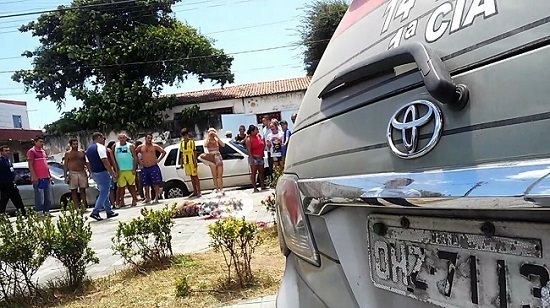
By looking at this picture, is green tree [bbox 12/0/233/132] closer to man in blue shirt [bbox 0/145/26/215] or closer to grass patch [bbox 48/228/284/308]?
man in blue shirt [bbox 0/145/26/215]

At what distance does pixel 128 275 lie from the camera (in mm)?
4777

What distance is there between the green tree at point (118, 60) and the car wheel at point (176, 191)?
1773 centimetres

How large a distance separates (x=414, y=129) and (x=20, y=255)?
4038 millimetres

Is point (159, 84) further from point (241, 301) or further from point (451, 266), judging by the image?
point (451, 266)

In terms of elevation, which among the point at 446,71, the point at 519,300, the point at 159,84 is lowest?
the point at 519,300

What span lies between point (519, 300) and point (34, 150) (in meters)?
11.1

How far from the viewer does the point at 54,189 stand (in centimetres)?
1334

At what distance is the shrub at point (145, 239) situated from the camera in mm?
4805

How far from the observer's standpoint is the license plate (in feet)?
3.06

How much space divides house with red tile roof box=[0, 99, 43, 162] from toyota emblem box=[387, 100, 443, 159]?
34.9 metres

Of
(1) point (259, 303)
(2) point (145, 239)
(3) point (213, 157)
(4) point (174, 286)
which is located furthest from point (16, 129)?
(1) point (259, 303)

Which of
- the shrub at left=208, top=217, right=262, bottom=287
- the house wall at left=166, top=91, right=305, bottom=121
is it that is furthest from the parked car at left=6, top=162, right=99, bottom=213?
the house wall at left=166, top=91, right=305, bottom=121

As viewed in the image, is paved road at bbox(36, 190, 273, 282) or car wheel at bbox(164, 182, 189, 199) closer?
paved road at bbox(36, 190, 273, 282)

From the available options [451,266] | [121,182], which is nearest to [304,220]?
[451,266]
